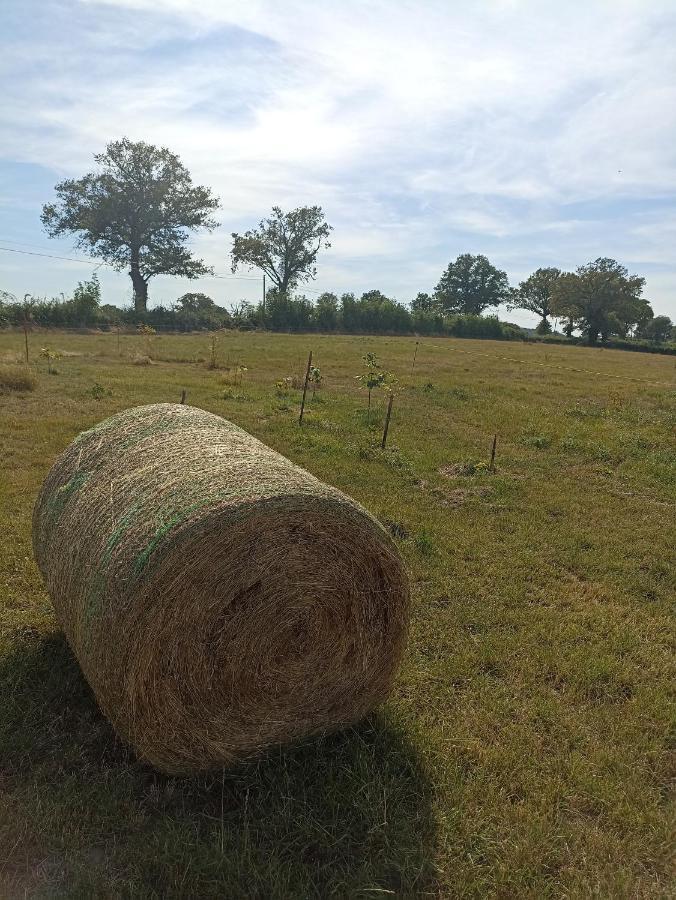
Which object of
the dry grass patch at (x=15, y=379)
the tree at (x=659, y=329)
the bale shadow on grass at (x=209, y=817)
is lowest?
the bale shadow on grass at (x=209, y=817)

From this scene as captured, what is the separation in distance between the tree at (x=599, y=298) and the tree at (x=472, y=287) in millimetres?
25731

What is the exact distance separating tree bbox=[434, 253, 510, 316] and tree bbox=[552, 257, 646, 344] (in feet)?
84.4

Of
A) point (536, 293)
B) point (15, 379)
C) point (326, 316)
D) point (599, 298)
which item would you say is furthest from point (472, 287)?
point (15, 379)

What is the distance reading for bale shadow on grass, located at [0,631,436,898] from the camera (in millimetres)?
2805

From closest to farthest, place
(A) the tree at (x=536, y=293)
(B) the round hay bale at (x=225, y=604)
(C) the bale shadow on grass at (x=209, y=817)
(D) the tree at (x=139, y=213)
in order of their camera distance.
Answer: (C) the bale shadow on grass at (x=209, y=817) < (B) the round hay bale at (x=225, y=604) < (D) the tree at (x=139, y=213) < (A) the tree at (x=536, y=293)

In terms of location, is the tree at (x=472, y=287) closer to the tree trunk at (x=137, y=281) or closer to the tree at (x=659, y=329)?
the tree at (x=659, y=329)

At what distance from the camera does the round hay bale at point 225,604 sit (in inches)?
127

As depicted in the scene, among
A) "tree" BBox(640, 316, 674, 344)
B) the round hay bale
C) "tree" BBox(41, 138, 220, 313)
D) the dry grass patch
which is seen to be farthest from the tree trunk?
"tree" BBox(640, 316, 674, 344)

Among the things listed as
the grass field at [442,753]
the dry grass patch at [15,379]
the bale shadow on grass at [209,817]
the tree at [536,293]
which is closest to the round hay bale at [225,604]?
the bale shadow on grass at [209,817]

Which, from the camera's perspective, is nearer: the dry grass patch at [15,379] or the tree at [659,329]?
the dry grass patch at [15,379]

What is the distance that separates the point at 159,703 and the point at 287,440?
305 inches

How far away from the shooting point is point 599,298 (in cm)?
6525

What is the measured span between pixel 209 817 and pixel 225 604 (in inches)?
40.5

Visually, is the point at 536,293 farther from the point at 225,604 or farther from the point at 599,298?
the point at 225,604
